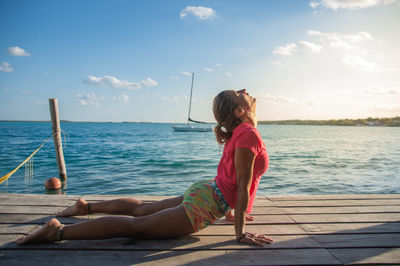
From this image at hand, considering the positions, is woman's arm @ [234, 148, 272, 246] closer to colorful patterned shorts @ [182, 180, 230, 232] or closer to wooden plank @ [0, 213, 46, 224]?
colorful patterned shorts @ [182, 180, 230, 232]

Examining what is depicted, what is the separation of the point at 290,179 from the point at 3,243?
369 inches

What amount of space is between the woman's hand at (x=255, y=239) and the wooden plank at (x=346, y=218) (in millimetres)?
719

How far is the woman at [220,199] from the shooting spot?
2.13 m

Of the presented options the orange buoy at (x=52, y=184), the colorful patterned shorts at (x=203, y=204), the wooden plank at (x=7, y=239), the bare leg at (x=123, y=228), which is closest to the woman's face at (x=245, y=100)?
the colorful patterned shorts at (x=203, y=204)

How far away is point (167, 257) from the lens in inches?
79.5

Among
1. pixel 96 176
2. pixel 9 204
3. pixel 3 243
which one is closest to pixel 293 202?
pixel 3 243

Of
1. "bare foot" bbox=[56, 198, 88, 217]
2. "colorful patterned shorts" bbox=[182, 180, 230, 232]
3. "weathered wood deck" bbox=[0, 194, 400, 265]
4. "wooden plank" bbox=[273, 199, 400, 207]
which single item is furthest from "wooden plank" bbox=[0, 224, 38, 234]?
"wooden plank" bbox=[273, 199, 400, 207]

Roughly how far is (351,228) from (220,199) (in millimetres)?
1419

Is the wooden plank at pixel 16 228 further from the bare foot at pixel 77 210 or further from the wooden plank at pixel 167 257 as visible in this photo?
the wooden plank at pixel 167 257

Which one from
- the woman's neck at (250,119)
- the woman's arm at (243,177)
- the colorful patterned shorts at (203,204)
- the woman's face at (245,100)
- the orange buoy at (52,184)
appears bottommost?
the orange buoy at (52,184)

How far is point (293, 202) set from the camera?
3.50 meters

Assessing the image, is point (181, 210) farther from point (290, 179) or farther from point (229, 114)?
point (290, 179)

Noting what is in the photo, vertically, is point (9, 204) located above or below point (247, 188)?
below

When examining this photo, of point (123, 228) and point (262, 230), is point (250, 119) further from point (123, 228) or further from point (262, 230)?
point (123, 228)
